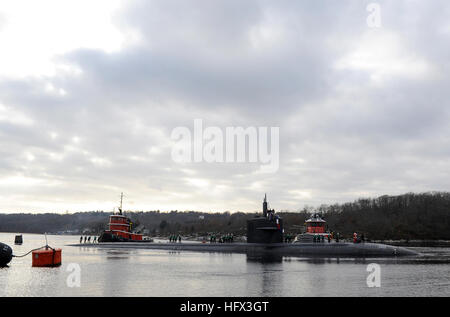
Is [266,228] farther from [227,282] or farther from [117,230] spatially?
[117,230]

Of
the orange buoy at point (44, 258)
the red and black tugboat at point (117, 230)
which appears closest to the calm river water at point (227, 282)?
the orange buoy at point (44, 258)

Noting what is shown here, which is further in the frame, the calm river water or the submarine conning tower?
the submarine conning tower

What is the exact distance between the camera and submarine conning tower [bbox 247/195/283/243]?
4403 cm

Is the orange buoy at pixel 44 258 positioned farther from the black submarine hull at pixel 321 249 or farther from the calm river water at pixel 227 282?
the black submarine hull at pixel 321 249

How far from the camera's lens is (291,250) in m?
40.9

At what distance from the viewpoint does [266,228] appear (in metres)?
44.1

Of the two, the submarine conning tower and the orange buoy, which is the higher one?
the submarine conning tower

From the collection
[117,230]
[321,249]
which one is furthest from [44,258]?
[117,230]

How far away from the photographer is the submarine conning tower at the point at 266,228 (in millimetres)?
44031

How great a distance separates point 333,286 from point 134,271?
13.5 m

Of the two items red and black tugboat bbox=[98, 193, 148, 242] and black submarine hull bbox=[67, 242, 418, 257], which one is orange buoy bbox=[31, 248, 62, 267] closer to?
black submarine hull bbox=[67, 242, 418, 257]

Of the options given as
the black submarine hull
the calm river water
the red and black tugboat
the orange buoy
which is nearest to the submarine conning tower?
the black submarine hull

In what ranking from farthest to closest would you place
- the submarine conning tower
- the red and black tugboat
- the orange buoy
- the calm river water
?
the red and black tugboat, the submarine conning tower, the orange buoy, the calm river water
